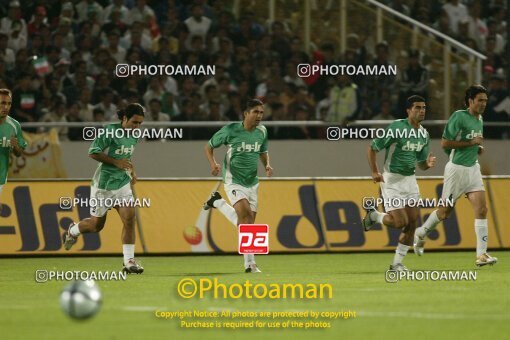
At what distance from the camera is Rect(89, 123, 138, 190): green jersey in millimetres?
16188

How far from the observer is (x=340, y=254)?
67.2 feet

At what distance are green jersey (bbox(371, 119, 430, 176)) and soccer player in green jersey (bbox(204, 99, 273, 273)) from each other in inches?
62.6

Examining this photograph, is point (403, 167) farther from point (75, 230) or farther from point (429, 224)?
point (75, 230)

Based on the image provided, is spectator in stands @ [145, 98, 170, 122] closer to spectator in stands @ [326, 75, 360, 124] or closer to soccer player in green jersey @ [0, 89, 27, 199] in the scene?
spectator in stands @ [326, 75, 360, 124]

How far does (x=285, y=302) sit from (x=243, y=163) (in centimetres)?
464

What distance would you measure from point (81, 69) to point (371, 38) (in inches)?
210

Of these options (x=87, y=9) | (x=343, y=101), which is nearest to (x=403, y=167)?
(x=343, y=101)

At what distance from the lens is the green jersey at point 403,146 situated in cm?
1609

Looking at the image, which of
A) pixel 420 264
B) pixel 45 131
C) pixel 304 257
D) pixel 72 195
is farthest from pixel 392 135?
pixel 45 131

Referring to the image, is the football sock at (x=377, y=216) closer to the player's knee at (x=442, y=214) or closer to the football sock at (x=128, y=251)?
the player's knee at (x=442, y=214)

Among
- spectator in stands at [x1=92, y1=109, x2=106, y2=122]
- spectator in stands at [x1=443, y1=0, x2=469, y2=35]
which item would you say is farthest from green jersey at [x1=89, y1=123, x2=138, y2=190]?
spectator in stands at [x1=443, y1=0, x2=469, y2=35]

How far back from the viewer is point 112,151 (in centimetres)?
1633

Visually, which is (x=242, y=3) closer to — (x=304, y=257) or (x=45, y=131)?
(x=45, y=131)

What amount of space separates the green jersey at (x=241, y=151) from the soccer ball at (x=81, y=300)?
6535 millimetres
